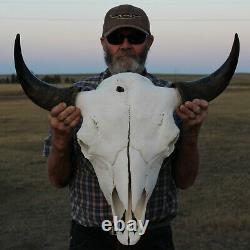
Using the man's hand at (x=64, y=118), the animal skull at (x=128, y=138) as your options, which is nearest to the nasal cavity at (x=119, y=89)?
the animal skull at (x=128, y=138)

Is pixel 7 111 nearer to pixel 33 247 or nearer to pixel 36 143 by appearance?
pixel 36 143

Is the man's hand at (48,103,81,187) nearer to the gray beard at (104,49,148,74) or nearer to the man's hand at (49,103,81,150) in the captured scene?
the man's hand at (49,103,81,150)

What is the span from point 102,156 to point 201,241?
662cm

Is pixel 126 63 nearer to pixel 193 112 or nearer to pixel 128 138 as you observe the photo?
pixel 193 112

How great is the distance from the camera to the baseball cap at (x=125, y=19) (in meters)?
4.65

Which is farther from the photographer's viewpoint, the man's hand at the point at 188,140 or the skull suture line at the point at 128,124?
the man's hand at the point at 188,140

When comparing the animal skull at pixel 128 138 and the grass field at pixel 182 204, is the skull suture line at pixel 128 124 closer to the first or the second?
the animal skull at pixel 128 138

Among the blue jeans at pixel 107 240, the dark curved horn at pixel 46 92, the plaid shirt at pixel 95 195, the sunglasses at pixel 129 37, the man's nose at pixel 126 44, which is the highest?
the sunglasses at pixel 129 37

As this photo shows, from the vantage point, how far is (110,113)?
3.58 meters

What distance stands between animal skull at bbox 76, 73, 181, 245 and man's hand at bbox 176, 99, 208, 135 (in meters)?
0.09

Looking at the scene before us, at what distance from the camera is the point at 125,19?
4648 mm

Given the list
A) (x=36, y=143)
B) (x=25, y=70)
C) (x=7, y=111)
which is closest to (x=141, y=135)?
(x=25, y=70)

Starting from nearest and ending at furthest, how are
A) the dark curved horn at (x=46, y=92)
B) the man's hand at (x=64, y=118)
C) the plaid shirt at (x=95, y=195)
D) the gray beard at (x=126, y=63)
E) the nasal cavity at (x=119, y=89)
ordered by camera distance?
1. the nasal cavity at (x=119, y=89)
2. the man's hand at (x=64, y=118)
3. the dark curved horn at (x=46, y=92)
4. the gray beard at (x=126, y=63)
5. the plaid shirt at (x=95, y=195)

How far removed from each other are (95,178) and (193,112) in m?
1.23
